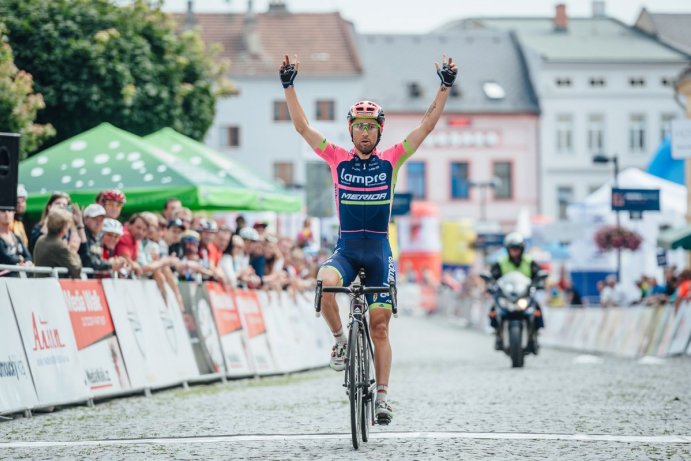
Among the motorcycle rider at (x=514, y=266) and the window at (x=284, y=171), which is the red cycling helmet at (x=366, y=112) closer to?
the motorcycle rider at (x=514, y=266)

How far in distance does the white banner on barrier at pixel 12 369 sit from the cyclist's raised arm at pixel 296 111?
347cm

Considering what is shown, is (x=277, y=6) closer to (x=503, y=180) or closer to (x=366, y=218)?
(x=503, y=180)

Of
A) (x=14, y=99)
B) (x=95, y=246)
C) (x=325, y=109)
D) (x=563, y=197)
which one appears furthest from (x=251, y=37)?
(x=95, y=246)

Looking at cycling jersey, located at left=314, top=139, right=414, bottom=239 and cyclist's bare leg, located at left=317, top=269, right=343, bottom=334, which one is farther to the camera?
cycling jersey, located at left=314, top=139, right=414, bottom=239

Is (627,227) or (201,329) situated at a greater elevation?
(627,227)

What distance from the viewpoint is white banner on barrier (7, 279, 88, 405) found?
13406 mm

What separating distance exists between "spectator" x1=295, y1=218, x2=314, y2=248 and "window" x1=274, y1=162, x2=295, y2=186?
1900 inches

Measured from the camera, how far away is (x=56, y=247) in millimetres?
14562

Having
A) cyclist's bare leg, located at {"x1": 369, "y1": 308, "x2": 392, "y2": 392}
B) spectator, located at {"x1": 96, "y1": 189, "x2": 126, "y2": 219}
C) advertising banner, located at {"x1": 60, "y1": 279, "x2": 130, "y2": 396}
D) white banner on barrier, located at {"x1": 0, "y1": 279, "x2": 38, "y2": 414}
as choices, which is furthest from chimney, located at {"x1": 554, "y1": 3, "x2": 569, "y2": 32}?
cyclist's bare leg, located at {"x1": 369, "y1": 308, "x2": 392, "y2": 392}

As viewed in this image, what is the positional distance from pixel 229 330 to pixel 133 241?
2703 mm

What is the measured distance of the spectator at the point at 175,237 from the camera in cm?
1853

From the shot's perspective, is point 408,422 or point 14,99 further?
point 14,99

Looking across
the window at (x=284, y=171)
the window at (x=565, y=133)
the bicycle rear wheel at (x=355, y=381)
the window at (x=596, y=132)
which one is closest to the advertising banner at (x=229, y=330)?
the bicycle rear wheel at (x=355, y=381)

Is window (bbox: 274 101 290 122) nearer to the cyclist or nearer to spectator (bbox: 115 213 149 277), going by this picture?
spectator (bbox: 115 213 149 277)
